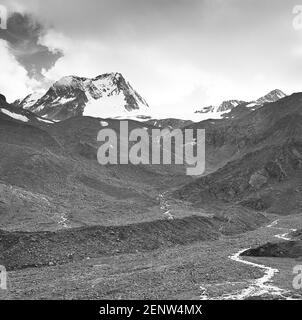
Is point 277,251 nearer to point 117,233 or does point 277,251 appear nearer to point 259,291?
point 117,233

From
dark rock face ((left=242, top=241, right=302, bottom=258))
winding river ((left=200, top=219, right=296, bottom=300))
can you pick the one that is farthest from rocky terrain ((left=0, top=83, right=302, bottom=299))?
winding river ((left=200, top=219, right=296, bottom=300))

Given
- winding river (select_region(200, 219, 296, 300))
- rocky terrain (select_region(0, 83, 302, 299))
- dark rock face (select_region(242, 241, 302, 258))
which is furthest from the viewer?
dark rock face (select_region(242, 241, 302, 258))

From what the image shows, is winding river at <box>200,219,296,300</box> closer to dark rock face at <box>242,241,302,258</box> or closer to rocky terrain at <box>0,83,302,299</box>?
rocky terrain at <box>0,83,302,299</box>

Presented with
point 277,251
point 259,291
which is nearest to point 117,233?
point 277,251

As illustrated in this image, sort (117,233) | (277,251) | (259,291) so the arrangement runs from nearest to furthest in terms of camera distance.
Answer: (259,291) < (277,251) < (117,233)

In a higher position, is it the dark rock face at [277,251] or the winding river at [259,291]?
the dark rock face at [277,251]

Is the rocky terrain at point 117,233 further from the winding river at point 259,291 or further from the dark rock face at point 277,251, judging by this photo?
the winding river at point 259,291

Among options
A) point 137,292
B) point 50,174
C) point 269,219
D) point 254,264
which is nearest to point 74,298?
point 137,292

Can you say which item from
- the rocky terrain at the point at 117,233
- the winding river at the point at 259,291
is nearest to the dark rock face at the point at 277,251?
the rocky terrain at the point at 117,233

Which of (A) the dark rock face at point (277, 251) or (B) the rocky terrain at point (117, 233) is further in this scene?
(A) the dark rock face at point (277, 251)

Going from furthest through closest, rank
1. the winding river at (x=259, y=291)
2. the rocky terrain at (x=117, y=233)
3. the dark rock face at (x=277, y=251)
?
1. the dark rock face at (x=277, y=251)
2. the rocky terrain at (x=117, y=233)
3. the winding river at (x=259, y=291)

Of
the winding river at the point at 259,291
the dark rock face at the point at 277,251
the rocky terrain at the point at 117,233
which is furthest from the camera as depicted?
the dark rock face at the point at 277,251

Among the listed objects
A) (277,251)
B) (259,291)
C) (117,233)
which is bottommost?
(259,291)
